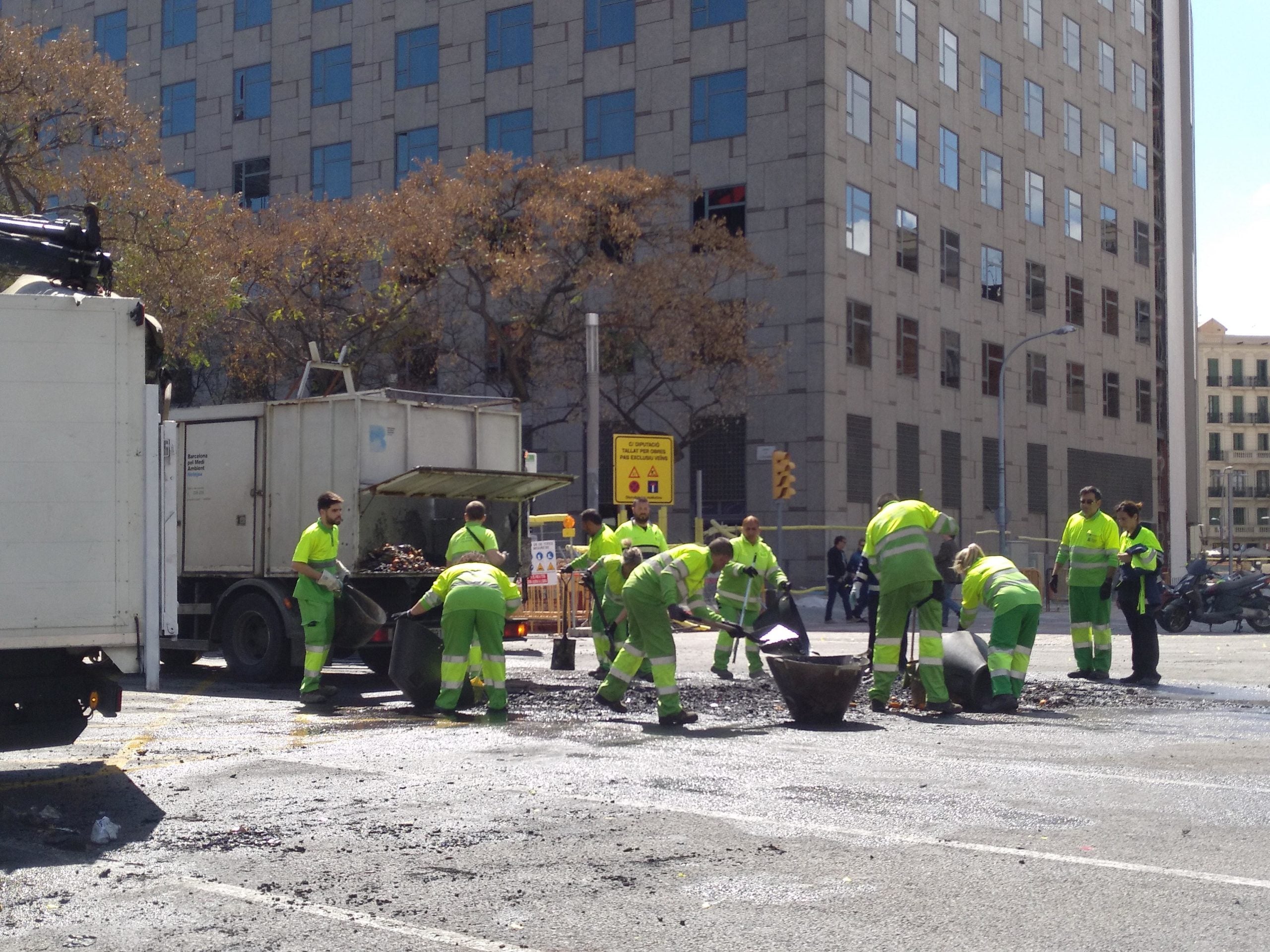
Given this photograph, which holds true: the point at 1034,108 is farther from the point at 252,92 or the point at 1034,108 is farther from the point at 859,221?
the point at 252,92

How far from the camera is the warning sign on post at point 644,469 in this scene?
2338 centimetres

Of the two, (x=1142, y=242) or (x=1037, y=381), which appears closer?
(x=1037, y=381)

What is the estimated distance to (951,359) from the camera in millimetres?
41188

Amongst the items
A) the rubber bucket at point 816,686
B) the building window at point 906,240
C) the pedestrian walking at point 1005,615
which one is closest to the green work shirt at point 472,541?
the rubber bucket at point 816,686

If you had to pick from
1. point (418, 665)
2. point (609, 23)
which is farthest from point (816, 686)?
point (609, 23)

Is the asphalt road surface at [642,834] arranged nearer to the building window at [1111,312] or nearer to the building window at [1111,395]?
the building window at [1111,395]

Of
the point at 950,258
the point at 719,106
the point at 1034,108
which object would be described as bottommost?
the point at 950,258

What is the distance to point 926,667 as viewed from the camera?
11.6 meters

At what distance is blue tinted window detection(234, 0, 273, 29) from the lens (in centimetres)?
4441

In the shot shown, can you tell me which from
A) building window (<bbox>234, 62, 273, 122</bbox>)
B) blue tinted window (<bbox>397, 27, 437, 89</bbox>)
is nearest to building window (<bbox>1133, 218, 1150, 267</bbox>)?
blue tinted window (<bbox>397, 27, 437, 89</bbox>)

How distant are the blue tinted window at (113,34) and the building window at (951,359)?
87.9 ft

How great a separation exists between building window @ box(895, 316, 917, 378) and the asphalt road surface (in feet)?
91.1

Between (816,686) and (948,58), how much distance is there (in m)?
34.4

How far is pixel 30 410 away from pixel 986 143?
1554 inches
